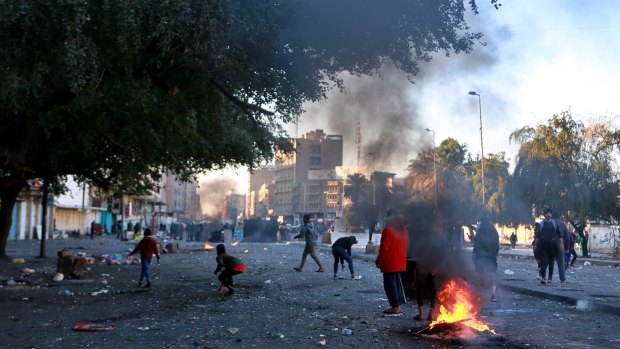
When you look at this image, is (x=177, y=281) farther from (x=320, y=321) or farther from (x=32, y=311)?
(x=320, y=321)

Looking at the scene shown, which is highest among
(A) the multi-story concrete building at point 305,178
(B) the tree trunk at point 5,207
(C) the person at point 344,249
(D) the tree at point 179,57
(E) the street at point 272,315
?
(A) the multi-story concrete building at point 305,178

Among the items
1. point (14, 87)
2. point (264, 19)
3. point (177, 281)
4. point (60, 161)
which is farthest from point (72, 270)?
point (264, 19)

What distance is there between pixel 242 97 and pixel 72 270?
6.79 m

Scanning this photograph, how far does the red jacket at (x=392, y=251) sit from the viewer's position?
10.3m

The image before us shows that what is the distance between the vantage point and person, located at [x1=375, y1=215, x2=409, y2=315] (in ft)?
33.8

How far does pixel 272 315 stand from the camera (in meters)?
10.4

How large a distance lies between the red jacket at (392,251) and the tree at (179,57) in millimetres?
4094

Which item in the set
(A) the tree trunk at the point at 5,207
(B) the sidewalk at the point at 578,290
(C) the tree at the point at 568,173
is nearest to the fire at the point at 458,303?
(B) the sidewalk at the point at 578,290

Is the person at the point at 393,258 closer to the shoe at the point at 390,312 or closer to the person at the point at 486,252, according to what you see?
the shoe at the point at 390,312

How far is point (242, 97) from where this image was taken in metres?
15.5

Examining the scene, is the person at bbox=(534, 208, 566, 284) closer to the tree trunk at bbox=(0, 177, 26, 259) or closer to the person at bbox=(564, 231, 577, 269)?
the person at bbox=(564, 231, 577, 269)

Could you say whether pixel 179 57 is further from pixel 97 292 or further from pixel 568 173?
pixel 568 173

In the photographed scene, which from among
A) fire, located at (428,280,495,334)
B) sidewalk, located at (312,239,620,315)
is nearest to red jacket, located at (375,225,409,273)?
sidewalk, located at (312,239,620,315)

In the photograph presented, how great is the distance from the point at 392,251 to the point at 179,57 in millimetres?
5492
